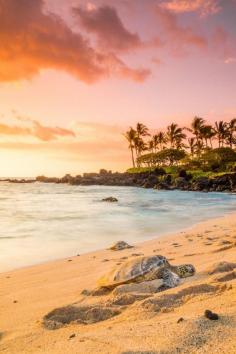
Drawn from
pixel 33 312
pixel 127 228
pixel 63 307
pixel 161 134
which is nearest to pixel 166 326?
pixel 63 307

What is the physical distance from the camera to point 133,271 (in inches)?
228

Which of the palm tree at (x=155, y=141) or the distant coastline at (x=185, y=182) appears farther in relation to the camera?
the palm tree at (x=155, y=141)

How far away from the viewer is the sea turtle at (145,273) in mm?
5645

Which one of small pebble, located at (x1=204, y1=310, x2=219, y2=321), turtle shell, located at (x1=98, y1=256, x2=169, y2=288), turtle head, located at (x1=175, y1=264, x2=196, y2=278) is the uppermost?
small pebble, located at (x1=204, y1=310, x2=219, y2=321)

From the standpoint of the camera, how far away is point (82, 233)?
15.3m

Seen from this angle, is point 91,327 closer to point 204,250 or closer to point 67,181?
point 204,250

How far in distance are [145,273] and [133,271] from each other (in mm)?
199

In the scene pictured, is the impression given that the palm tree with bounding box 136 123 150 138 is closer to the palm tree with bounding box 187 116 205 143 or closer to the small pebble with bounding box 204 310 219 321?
the palm tree with bounding box 187 116 205 143

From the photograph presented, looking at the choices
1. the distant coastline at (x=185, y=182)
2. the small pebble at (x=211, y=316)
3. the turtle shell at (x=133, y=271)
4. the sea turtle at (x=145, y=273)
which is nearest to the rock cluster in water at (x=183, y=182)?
the distant coastline at (x=185, y=182)

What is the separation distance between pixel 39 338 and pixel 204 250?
612cm

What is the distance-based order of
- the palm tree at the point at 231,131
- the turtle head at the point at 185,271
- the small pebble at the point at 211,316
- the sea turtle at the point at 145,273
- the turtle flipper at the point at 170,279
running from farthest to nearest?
the palm tree at the point at 231,131 → the turtle head at the point at 185,271 → the sea turtle at the point at 145,273 → the turtle flipper at the point at 170,279 → the small pebble at the point at 211,316

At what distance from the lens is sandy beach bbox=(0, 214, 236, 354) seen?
315 cm

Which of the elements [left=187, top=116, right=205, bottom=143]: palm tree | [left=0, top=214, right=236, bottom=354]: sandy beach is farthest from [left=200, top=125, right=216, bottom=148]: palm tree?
[left=0, top=214, right=236, bottom=354]: sandy beach

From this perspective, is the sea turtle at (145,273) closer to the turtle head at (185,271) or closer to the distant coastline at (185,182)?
the turtle head at (185,271)
